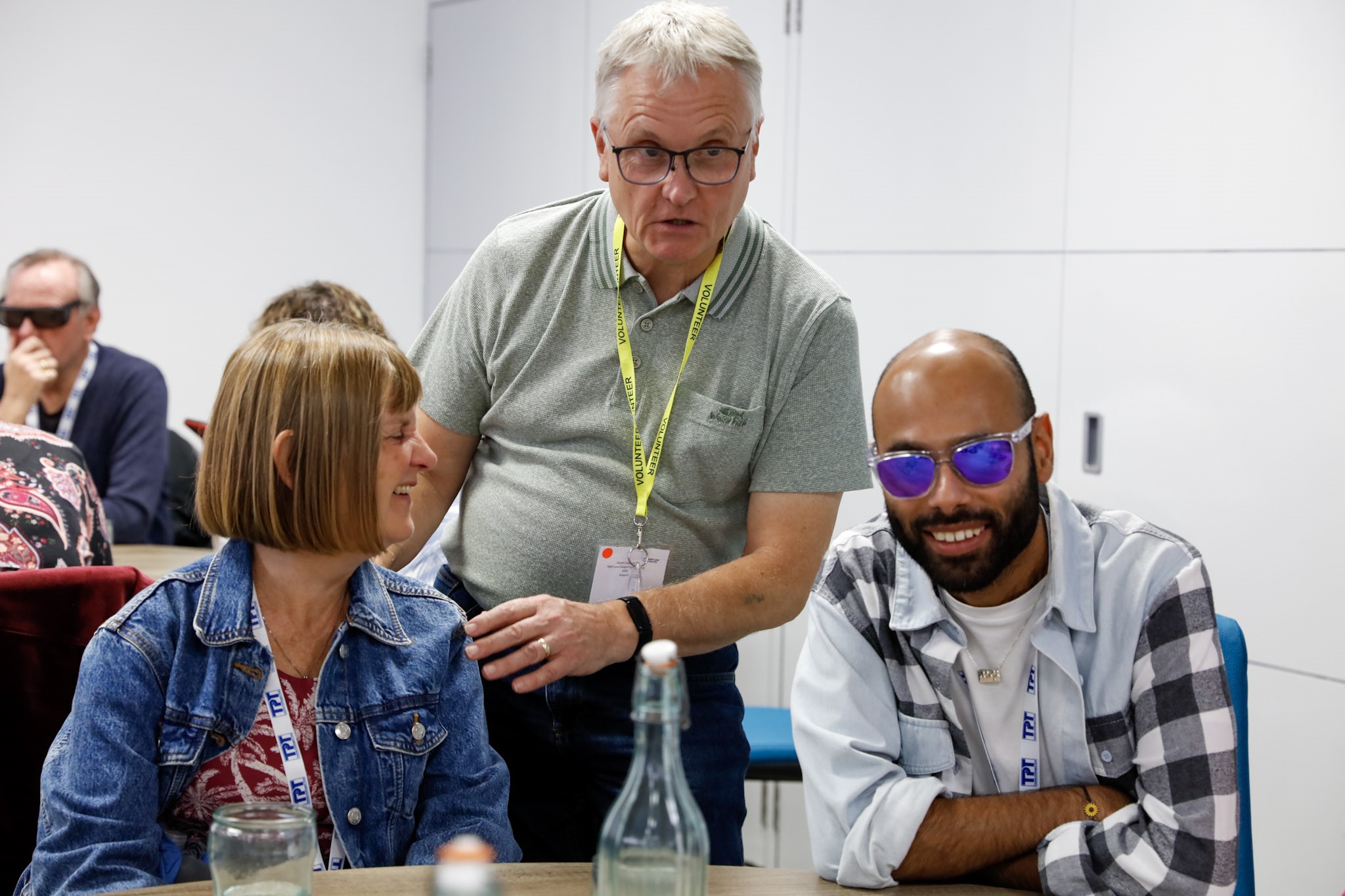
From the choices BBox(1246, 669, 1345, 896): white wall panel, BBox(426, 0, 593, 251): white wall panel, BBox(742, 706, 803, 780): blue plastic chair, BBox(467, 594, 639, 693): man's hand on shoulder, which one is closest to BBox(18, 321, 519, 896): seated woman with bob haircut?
BBox(467, 594, 639, 693): man's hand on shoulder

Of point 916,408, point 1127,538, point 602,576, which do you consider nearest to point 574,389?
point 602,576

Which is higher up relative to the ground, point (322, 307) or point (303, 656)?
point (322, 307)

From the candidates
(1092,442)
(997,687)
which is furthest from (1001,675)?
(1092,442)

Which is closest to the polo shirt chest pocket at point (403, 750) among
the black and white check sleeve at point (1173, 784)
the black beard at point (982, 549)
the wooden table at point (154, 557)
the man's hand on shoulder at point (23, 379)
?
the black beard at point (982, 549)

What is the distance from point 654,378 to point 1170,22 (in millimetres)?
2065

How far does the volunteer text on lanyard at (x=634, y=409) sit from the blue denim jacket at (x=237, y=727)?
0.34 metres

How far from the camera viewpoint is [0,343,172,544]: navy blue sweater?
4133 mm

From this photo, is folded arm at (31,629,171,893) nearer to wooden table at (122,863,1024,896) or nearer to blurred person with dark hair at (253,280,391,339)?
wooden table at (122,863,1024,896)

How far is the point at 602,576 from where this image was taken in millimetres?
2029

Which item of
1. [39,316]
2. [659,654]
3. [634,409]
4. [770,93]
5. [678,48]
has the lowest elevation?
[659,654]

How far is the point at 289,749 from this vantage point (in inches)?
64.2

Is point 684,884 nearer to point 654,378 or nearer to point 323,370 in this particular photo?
point 323,370

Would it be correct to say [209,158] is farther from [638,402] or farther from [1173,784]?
[1173,784]

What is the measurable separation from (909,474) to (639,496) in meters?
0.51
